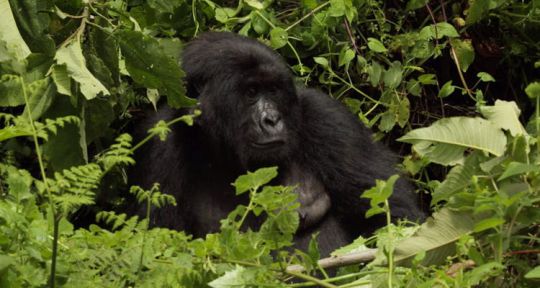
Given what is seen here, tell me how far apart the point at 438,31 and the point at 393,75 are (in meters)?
0.34

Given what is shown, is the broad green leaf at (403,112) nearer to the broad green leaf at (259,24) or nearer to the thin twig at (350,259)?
the broad green leaf at (259,24)

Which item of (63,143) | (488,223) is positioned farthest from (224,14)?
(488,223)

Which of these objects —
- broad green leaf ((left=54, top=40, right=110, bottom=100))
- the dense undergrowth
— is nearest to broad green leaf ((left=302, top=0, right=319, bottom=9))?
the dense undergrowth

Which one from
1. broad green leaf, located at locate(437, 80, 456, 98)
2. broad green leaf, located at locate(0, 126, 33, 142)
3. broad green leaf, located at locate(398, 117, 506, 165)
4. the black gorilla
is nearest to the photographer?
broad green leaf, located at locate(0, 126, 33, 142)

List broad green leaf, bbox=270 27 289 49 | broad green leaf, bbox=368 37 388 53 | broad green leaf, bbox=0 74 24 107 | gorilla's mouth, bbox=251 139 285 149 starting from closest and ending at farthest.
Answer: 1. broad green leaf, bbox=0 74 24 107
2. gorilla's mouth, bbox=251 139 285 149
3. broad green leaf, bbox=270 27 289 49
4. broad green leaf, bbox=368 37 388 53

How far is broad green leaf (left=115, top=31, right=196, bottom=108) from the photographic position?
4258mm

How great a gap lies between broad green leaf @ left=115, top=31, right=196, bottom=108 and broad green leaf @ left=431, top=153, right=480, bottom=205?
154 centimetres

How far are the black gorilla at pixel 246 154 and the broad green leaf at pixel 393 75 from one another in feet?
1.96

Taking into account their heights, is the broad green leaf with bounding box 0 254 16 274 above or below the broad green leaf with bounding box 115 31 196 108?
above

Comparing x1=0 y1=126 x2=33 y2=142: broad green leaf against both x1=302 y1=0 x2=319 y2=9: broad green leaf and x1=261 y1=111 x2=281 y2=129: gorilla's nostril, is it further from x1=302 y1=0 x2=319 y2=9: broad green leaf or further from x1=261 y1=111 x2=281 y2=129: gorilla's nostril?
x1=302 y1=0 x2=319 y2=9: broad green leaf

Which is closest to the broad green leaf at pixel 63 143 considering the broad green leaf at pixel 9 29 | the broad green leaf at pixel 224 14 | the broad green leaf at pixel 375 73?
the broad green leaf at pixel 9 29

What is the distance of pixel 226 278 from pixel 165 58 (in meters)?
1.75

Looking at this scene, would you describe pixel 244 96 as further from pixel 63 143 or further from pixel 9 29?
pixel 9 29

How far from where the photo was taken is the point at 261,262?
281 cm
